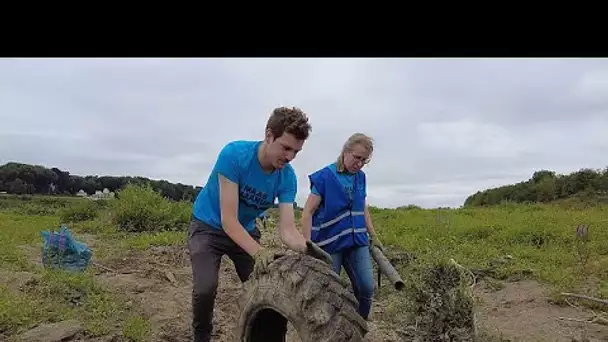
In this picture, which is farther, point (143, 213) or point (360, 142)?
point (143, 213)

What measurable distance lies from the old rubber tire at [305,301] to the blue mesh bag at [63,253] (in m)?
4.05

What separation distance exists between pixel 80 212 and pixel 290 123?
503 inches

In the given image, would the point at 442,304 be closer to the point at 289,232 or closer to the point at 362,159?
the point at 362,159

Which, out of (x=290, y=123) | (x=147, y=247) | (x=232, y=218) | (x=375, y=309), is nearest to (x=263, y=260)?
(x=232, y=218)

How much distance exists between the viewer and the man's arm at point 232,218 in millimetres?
3367

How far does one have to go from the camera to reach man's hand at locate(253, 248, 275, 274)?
325cm

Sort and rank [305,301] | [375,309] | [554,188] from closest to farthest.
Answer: [305,301] → [375,309] → [554,188]

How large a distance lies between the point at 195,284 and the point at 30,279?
319cm

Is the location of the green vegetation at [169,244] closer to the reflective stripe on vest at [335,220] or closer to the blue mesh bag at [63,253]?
the blue mesh bag at [63,253]

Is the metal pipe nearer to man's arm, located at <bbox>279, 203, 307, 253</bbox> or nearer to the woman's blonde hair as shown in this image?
the woman's blonde hair

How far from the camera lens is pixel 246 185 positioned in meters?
3.59
